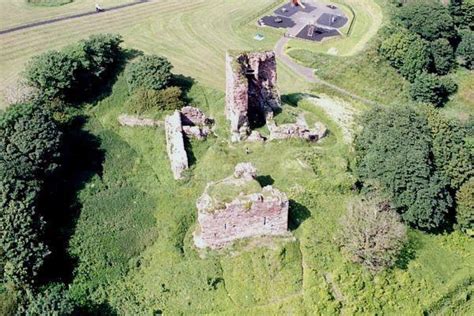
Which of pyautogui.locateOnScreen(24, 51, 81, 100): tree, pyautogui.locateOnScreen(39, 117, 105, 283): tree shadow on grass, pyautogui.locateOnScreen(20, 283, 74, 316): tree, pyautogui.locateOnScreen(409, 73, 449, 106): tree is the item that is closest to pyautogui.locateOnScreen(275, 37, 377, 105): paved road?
pyautogui.locateOnScreen(409, 73, 449, 106): tree

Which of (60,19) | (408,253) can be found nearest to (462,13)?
(408,253)

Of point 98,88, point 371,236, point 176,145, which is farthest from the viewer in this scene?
point 98,88

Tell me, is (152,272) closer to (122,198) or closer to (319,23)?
(122,198)

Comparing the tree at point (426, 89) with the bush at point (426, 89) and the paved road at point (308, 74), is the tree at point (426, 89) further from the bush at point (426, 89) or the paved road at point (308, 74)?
the paved road at point (308, 74)

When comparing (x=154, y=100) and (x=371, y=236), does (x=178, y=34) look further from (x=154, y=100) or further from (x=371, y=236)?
(x=371, y=236)

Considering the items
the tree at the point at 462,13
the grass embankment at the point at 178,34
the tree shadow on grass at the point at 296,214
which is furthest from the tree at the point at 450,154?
the tree at the point at 462,13

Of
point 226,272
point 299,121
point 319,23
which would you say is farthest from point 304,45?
point 226,272
